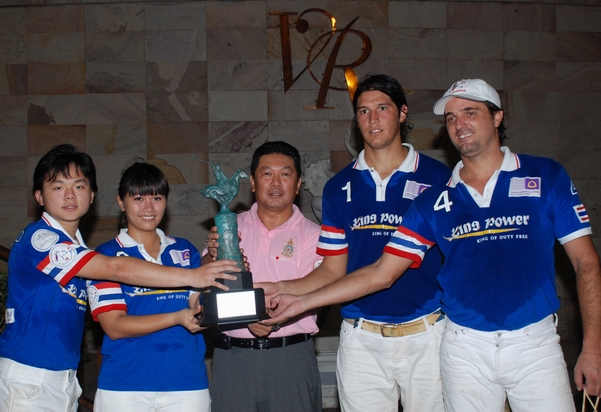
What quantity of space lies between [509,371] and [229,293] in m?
1.17

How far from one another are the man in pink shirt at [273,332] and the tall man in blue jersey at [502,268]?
0.70 metres

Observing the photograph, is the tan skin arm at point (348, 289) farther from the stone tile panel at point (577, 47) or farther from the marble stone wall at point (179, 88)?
the stone tile panel at point (577, 47)

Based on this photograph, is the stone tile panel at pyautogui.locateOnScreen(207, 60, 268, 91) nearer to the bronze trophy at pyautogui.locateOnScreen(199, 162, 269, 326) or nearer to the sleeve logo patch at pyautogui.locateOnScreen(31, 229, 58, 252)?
the bronze trophy at pyautogui.locateOnScreen(199, 162, 269, 326)

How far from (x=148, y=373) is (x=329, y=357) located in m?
3.05

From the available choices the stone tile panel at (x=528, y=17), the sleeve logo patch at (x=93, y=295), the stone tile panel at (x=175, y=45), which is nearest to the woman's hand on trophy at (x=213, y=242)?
the sleeve logo patch at (x=93, y=295)

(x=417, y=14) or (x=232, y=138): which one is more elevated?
(x=417, y=14)

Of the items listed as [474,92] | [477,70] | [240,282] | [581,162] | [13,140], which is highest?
[477,70]

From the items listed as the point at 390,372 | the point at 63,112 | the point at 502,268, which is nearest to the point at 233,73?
the point at 63,112

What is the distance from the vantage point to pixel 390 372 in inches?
103

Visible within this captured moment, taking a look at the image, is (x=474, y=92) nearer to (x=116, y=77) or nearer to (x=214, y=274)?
(x=214, y=274)

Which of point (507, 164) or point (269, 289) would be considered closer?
point (507, 164)

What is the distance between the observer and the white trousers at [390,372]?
259cm

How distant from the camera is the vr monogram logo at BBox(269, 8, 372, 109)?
644 cm

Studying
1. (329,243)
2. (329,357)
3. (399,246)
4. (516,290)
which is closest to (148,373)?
(329,243)
